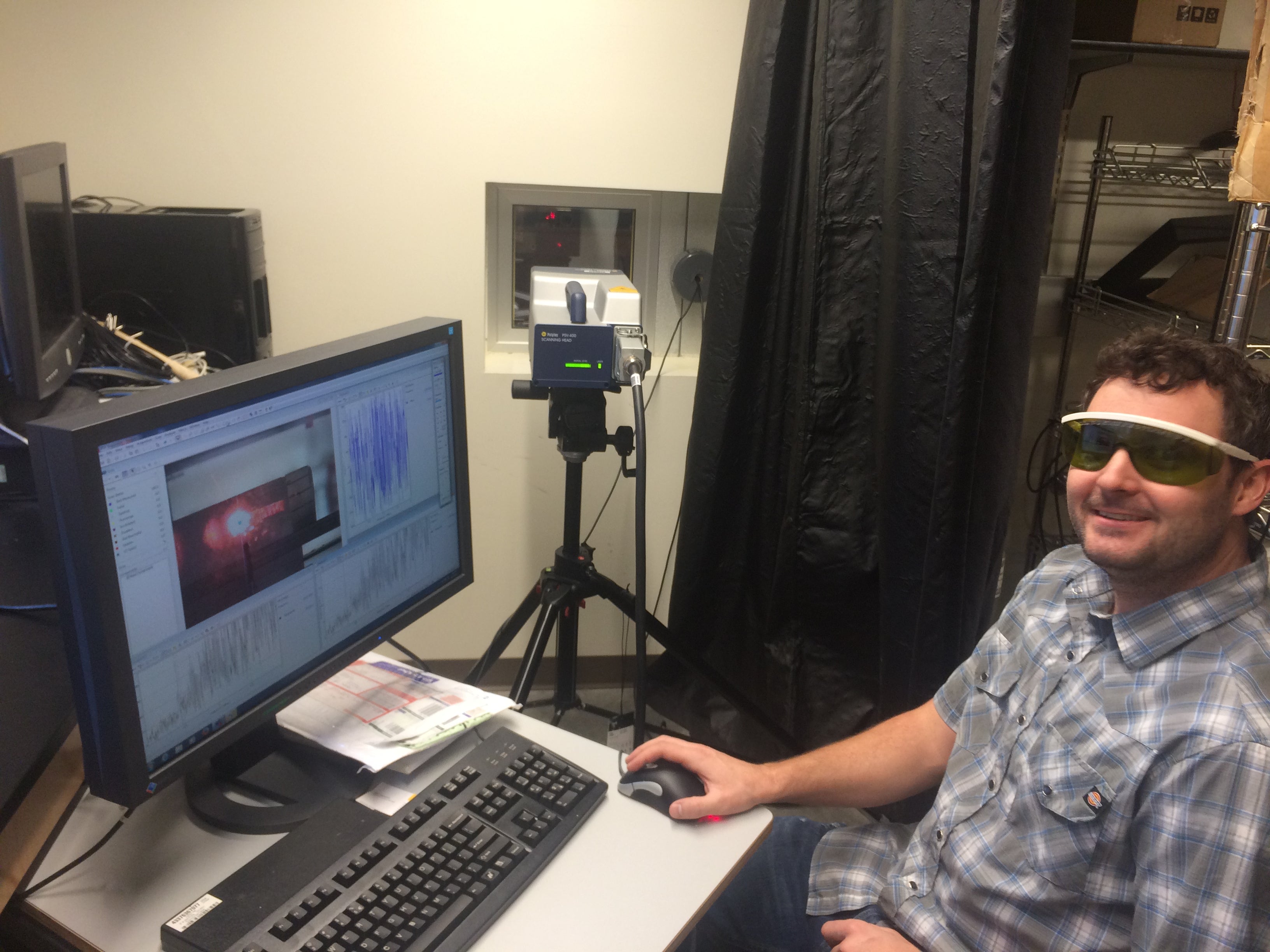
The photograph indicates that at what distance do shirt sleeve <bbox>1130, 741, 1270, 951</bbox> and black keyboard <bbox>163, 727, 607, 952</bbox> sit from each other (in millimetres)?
561

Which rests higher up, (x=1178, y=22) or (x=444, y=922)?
(x=1178, y=22)

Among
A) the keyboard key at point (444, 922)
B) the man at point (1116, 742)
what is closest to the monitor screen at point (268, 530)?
the keyboard key at point (444, 922)

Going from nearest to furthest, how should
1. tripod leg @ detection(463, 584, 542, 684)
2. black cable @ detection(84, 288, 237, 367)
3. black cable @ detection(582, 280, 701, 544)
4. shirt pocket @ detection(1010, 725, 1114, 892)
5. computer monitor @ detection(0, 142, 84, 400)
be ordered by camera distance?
shirt pocket @ detection(1010, 725, 1114, 892) < computer monitor @ detection(0, 142, 84, 400) < tripod leg @ detection(463, 584, 542, 684) < black cable @ detection(84, 288, 237, 367) < black cable @ detection(582, 280, 701, 544)

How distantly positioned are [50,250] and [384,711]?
1.07 metres

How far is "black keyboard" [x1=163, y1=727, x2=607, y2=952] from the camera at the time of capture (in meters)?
0.81

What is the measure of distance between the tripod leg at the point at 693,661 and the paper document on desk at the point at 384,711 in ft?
2.43

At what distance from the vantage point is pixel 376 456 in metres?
1.07

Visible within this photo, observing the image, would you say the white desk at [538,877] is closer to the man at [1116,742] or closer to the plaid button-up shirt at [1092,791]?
the man at [1116,742]

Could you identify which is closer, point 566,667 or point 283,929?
point 283,929

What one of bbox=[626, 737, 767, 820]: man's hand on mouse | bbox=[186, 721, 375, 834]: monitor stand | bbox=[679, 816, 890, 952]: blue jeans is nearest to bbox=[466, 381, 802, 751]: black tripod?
bbox=[679, 816, 890, 952]: blue jeans

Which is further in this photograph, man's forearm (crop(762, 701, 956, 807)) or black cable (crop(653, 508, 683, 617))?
black cable (crop(653, 508, 683, 617))

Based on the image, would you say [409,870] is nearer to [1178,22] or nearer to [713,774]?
[713,774]

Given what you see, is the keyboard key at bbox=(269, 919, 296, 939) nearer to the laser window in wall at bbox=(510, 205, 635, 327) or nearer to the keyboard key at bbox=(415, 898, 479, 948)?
the keyboard key at bbox=(415, 898, 479, 948)

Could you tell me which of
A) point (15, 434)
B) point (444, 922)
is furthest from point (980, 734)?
point (15, 434)
